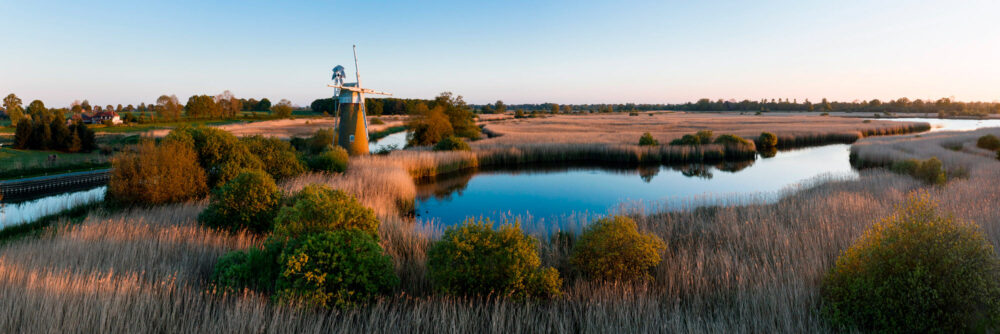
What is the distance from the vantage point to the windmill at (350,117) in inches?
885

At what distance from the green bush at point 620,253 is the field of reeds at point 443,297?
0.72ft

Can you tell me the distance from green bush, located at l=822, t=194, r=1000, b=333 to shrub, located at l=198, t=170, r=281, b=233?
8.70 meters

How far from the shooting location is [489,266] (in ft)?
15.8

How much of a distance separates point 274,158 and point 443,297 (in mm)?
11493

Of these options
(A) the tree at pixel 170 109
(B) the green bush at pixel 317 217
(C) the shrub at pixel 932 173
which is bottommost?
(C) the shrub at pixel 932 173

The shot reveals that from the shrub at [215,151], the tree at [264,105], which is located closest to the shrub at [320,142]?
the shrub at [215,151]

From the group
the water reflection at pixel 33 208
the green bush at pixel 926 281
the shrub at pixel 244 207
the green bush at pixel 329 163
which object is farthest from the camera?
the green bush at pixel 329 163

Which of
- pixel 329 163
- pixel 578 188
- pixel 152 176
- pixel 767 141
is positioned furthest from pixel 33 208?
pixel 767 141

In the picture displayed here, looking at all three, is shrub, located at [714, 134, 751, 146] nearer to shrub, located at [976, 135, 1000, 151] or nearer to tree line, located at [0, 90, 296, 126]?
shrub, located at [976, 135, 1000, 151]

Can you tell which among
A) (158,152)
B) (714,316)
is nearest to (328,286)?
(714,316)

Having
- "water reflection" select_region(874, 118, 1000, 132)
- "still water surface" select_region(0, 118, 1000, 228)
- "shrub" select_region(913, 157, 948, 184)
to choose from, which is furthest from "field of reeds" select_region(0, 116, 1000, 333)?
"water reflection" select_region(874, 118, 1000, 132)

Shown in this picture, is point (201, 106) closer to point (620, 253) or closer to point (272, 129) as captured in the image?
point (272, 129)

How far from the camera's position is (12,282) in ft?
15.1

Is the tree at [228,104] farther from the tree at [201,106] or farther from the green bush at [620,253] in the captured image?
the green bush at [620,253]
